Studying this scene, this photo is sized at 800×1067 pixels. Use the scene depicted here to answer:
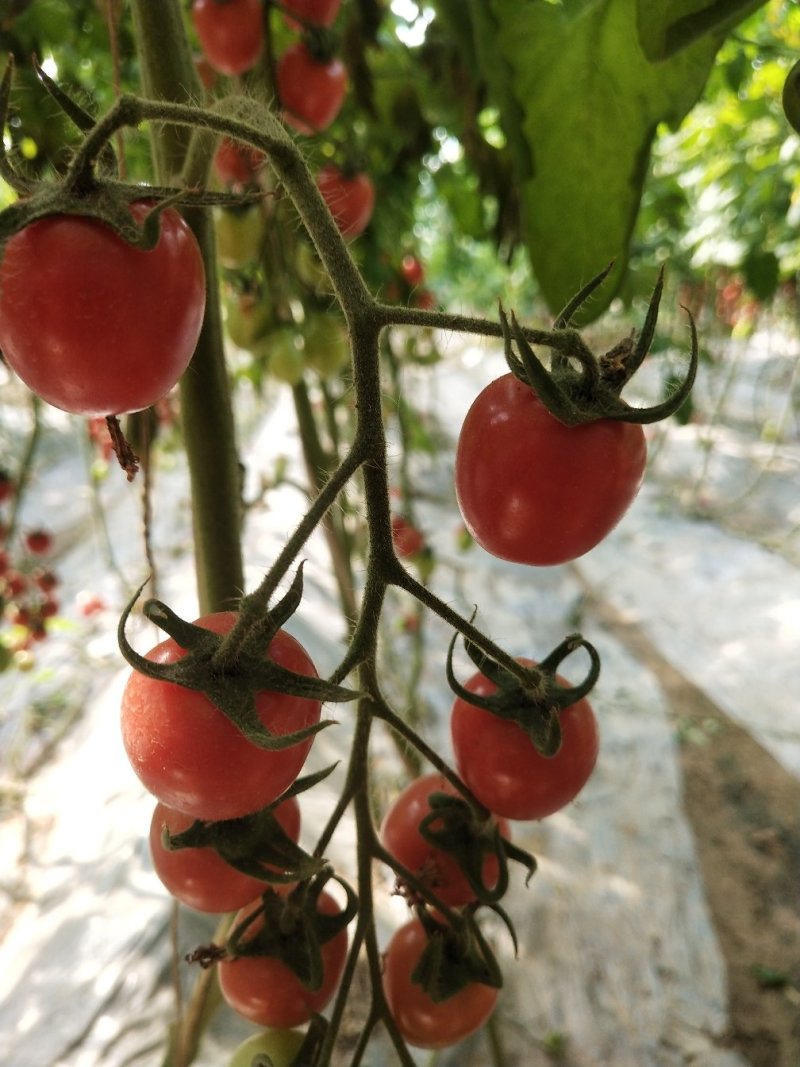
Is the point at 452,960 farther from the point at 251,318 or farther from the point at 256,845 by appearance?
the point at 251,318

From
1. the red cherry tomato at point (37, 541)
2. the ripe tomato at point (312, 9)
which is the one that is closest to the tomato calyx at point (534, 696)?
the ripe tomato at point (312, 9)

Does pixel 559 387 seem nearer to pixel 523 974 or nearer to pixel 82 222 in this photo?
pixel 82 222

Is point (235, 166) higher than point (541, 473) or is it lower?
higher

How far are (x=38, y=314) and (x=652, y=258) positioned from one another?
7.36 ft

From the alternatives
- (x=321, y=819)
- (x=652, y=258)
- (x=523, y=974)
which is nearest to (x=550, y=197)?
(x=321, y=819)

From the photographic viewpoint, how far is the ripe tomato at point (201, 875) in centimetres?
42

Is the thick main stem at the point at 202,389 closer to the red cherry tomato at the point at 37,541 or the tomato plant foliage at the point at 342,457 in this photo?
the tomato plant foliage at the point at 342,457

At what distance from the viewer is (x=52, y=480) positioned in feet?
13.5

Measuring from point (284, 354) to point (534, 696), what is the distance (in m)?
0.51

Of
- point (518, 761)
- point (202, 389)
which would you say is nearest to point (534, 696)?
point (518, 761)

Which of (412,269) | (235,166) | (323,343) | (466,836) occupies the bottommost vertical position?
(466,836)

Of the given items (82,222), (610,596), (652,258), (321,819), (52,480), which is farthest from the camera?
(52,480)

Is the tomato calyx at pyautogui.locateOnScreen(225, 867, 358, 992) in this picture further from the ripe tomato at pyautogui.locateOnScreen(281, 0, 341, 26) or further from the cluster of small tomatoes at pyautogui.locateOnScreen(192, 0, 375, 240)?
the ripe tomato at pyautogui.locateOnScreen(281, 0, 341, 26)

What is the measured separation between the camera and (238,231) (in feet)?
2.42
